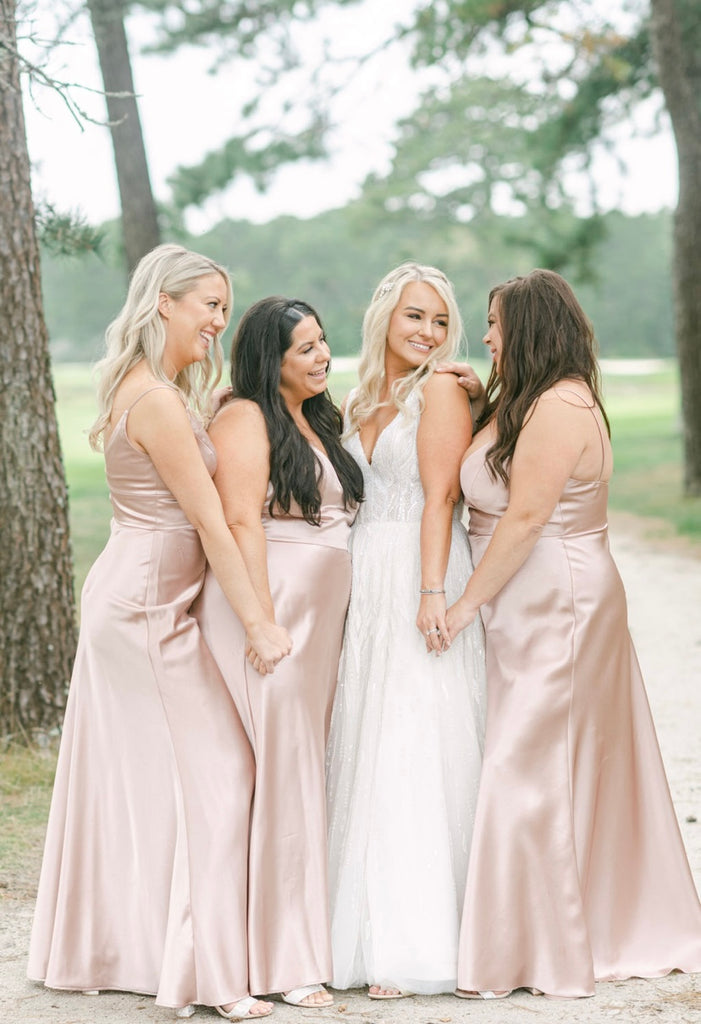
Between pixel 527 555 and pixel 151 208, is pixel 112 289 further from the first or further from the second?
pixel 527 555

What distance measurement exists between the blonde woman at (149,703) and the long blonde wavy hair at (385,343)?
2.35 ft

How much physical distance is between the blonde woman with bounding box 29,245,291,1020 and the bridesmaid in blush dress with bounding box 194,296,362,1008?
74 millimetres

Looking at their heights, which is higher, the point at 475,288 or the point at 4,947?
the point at 475,288

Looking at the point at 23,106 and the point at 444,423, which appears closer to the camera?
the point at 444,423

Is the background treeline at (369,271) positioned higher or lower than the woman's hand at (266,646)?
higher

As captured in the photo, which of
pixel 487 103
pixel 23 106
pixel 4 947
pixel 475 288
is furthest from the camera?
pixel 475 288

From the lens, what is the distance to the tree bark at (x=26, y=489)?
6.54 metres

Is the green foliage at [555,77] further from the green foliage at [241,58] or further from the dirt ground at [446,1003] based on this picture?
the dirt ground at [446,1003]

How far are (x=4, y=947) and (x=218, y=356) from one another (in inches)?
92.5

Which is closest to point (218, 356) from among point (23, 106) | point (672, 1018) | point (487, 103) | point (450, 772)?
point (450, 772)

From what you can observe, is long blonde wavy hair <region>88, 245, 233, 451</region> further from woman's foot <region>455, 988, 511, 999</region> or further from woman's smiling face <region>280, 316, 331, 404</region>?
woman's foot <region>455, 988, 511, 999</region>

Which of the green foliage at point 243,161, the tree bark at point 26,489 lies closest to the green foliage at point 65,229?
the tree bark at point 26,489

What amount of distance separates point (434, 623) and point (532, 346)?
100cm

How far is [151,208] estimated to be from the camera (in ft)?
44.8
